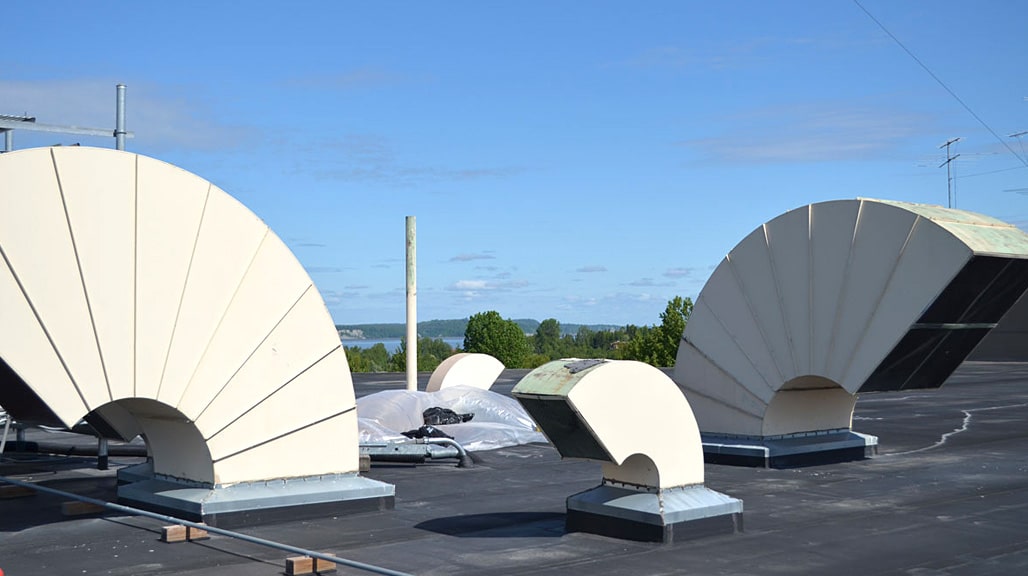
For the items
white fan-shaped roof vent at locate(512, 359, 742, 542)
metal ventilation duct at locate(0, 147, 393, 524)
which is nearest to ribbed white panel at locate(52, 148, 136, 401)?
metal ventilation duct at locate(0, 147, 393, 524)

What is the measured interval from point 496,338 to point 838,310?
5486 centimetres

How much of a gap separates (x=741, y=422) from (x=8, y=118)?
16490mm

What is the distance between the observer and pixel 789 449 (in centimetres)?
2108

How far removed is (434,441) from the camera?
72.9ft

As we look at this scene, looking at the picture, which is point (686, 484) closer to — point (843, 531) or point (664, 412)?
point (664, 412)

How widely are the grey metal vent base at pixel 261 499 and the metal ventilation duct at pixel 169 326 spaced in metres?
0.05

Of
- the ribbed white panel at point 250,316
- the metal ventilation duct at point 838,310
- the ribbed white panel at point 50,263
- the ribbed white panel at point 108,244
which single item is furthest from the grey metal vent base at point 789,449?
the ribbed white panel at point 50,263

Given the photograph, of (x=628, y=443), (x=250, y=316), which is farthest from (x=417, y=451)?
(x=628, y=443)

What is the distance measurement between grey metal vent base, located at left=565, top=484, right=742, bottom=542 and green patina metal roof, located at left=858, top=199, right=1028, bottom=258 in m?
7.34

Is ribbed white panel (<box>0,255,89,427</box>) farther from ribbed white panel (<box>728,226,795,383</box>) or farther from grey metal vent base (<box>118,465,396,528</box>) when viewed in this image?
ribbed white panel (<box>728,226,795,383</box>)

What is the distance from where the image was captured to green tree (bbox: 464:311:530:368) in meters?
74.3

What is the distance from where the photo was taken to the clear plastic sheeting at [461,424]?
25234mm

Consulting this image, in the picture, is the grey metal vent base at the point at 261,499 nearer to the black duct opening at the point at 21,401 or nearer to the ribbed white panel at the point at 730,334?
the black duct opening at the point at 21,401

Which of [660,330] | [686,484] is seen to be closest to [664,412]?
[686,484]
